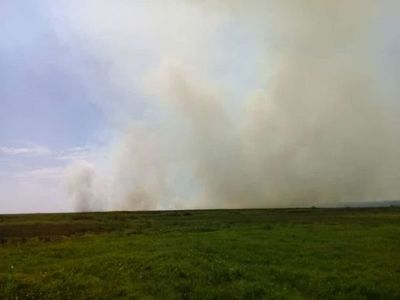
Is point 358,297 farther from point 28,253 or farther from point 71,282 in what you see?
point 28,253

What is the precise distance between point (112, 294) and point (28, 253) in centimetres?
1784

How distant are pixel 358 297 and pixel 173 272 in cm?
939

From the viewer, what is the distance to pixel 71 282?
79.2ft

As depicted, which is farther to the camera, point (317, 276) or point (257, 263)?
point (257, 263)

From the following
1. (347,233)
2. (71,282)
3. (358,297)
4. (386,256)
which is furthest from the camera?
(347,233)

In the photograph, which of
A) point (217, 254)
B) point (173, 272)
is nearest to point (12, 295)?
point (173, 272)

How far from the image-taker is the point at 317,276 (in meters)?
23.2

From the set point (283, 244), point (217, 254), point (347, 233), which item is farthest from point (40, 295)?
point (347, 233)

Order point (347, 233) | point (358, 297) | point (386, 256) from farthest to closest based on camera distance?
point (347, 233)
point (386, 256)
point (358, 297)

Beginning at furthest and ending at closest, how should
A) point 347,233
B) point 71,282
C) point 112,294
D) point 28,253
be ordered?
point 347,233 → point 28,253 → point 71,282 → point 112,294

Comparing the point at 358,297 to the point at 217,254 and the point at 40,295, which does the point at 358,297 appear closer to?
the point at 217,254

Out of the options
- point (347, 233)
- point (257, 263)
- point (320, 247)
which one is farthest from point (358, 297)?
point (347, 233)

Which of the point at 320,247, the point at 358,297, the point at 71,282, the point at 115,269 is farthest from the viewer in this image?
the point at 320,247

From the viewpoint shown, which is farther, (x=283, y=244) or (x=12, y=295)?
(x=283, y=244)
